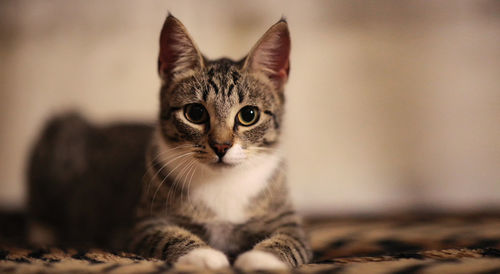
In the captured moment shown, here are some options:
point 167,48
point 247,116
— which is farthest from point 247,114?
point 167,48

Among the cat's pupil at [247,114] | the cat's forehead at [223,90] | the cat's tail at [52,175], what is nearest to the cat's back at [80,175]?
the cat's tail at [52,175]

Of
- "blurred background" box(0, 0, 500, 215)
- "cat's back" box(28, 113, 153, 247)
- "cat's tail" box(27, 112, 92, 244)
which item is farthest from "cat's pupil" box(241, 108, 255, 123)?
"blurred background" box(0, 0, 500, 215)

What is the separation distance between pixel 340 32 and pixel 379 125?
2.24 feet

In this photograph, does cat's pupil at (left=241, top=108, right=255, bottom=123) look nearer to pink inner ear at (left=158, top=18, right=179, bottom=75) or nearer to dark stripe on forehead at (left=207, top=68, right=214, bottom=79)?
dark stripe on forehead at (left=207, top=68, right=214, bottom=79)

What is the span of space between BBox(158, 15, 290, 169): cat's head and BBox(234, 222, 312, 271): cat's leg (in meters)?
0.26

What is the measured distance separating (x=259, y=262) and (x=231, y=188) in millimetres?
343

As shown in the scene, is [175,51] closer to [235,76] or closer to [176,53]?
[176,53]

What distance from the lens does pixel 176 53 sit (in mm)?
1228

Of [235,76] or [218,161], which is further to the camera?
[235,76]

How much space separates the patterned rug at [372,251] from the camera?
2.75 ft

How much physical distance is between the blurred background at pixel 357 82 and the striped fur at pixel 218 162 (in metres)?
1.10

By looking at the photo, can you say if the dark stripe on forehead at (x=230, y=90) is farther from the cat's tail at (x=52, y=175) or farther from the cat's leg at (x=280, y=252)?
the cat's tail at (x=52, y=175)

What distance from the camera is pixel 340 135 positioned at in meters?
2.45

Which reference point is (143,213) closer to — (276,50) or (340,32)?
(276,50)
